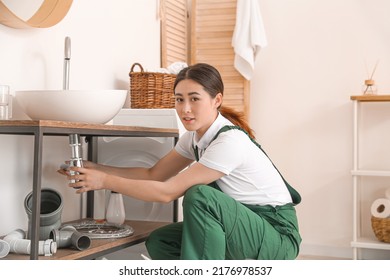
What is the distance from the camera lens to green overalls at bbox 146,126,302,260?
2.04 meters

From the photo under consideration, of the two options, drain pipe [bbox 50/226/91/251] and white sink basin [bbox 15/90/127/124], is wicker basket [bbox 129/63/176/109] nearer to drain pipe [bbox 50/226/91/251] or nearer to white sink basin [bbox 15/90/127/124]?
white sink basin [bbox 15/90/127/124]

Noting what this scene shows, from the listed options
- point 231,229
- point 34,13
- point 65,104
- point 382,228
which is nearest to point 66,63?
point 34,13

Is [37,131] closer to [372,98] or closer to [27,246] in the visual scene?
[27,246]

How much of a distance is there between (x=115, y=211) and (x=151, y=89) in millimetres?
718

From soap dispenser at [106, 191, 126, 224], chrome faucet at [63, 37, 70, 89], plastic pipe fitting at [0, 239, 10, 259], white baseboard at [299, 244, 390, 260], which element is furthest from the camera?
white baseboard at [299, 244, 390, 260]

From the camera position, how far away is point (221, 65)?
3875 mm

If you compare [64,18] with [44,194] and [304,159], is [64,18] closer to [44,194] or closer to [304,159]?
[44,194]

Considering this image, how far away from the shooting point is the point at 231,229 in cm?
210

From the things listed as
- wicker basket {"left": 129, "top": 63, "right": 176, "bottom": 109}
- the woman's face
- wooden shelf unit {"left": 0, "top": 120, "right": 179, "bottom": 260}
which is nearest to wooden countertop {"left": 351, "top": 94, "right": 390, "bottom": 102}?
wicker basket {"left": 129, "top": 63, "right": 176, "bottom": 109}

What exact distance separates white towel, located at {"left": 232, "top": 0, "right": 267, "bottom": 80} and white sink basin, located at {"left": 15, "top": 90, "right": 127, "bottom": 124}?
1.66 meters

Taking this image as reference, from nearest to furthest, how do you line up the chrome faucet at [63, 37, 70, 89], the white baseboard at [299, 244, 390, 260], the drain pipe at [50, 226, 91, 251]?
the drain pipe at [50, 226, 91, 251]
the chrome faucet at [63, 37, 70, 89]
the white baseboard at [299, 244, 390, 260]
